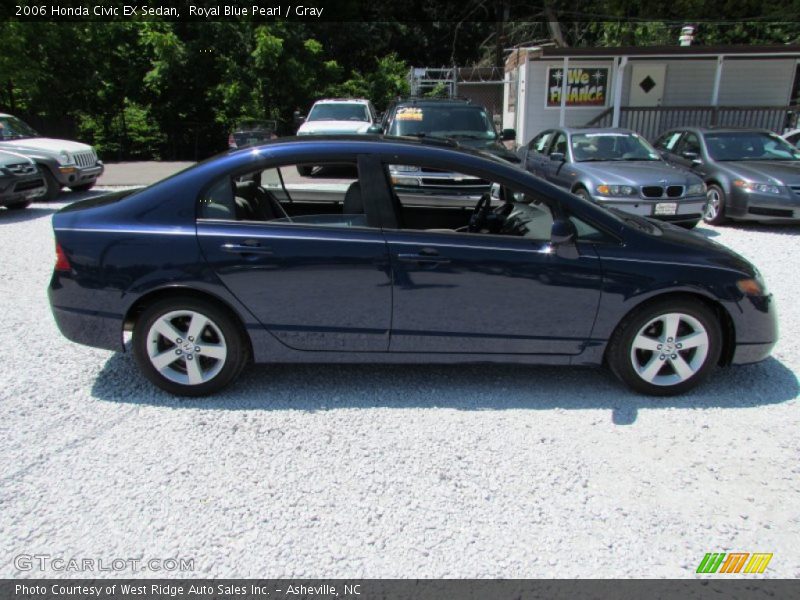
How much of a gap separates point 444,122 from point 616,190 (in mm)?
3240

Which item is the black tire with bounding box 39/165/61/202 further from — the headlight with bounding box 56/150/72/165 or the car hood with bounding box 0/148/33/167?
the car hood with bounding box 0/148/33/167

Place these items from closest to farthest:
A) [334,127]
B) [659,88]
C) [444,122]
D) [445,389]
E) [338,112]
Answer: [445,389], [444,122], [334,127], [338,112], [659,88]

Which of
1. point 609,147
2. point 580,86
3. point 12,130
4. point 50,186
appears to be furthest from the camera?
point 580,86

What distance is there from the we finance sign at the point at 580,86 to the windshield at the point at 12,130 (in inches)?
538

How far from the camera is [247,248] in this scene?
136 inches

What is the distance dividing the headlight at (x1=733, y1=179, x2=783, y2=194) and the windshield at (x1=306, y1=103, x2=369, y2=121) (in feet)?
32.1

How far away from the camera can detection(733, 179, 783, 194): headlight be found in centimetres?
854

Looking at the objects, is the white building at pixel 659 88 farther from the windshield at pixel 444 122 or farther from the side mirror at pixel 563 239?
the side mirror at pixel 563 239

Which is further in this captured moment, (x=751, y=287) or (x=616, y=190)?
(x=616, y=190)

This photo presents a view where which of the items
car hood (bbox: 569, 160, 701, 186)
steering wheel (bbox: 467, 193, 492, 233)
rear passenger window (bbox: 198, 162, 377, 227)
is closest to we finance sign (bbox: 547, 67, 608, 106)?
car hood (bbox: 569, 160, 701, 186)

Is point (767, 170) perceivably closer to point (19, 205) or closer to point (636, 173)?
point (636, 173)

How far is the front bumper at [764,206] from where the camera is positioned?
844cm


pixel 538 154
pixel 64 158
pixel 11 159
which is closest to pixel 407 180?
pixel 538 154
